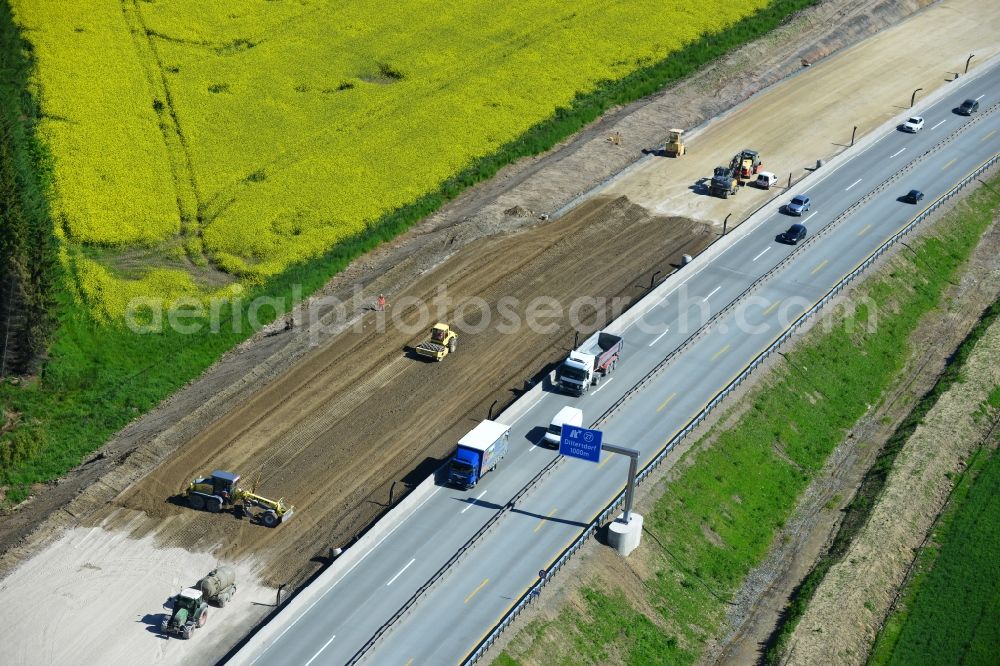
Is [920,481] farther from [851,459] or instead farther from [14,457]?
[14,457]

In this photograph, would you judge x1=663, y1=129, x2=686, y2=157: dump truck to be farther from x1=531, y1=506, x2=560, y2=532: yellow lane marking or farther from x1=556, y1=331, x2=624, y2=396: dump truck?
x1=531, y1=506, x2=560, y2=532: yellow lane marking

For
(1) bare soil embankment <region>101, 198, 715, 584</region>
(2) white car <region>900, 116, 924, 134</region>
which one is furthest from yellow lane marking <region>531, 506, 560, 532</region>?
(2) white car <region>900, 116, 924, 134</region>

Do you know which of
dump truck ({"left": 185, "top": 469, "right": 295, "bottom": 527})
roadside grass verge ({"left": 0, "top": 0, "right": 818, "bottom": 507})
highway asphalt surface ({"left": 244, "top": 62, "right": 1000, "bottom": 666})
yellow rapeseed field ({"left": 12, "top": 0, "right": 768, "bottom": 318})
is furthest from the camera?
yellow rapeseed field ({"left": 12, "top": 0, "right": 768, "bottom": 318})

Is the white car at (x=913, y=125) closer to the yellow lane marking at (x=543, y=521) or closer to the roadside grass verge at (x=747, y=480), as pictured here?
the roadside grass verge at (x=747, y=480)

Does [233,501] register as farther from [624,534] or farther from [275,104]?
[275,104]

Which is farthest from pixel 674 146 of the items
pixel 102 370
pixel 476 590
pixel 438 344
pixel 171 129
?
pixel 476 590

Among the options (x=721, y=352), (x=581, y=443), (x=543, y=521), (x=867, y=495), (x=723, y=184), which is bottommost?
(x=867, y=495)
